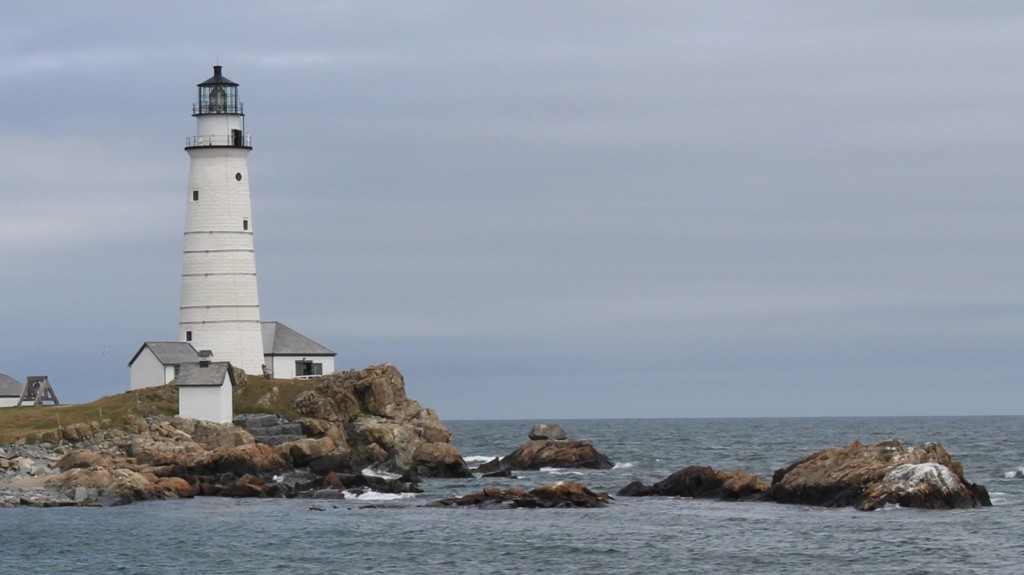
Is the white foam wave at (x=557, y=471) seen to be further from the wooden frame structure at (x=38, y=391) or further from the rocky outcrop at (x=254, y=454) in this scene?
the wooden frame structure at (x=38, y=391)

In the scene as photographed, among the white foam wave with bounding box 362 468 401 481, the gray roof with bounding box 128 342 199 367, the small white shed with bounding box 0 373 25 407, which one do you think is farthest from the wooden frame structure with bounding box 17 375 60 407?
the white foam wave with bounding box 362 468 401 481

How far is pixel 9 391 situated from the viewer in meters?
78.8

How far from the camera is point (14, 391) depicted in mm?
78938

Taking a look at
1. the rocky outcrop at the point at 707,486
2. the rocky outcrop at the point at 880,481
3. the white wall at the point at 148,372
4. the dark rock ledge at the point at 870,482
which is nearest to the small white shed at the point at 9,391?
the white wall at the point at 148,372

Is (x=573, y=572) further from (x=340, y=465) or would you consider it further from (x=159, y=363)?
(x=159, y=363)

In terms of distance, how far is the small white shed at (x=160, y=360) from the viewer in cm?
7219

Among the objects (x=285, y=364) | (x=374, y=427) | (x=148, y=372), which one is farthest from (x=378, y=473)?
(x=148, y=372)

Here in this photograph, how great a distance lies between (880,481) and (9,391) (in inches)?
1897

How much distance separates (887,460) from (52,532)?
27208 mm

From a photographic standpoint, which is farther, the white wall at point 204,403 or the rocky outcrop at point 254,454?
the white wall at point 204,403

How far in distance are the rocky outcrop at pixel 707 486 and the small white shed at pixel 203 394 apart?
19.9m

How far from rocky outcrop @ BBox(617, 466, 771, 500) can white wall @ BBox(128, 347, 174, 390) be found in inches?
989

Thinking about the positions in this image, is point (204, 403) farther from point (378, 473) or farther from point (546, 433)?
point (546, 433)

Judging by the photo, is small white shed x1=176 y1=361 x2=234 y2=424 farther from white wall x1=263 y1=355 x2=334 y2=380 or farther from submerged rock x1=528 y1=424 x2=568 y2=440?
submerged rock x1=528 y1=424 x2=568 y2=440
